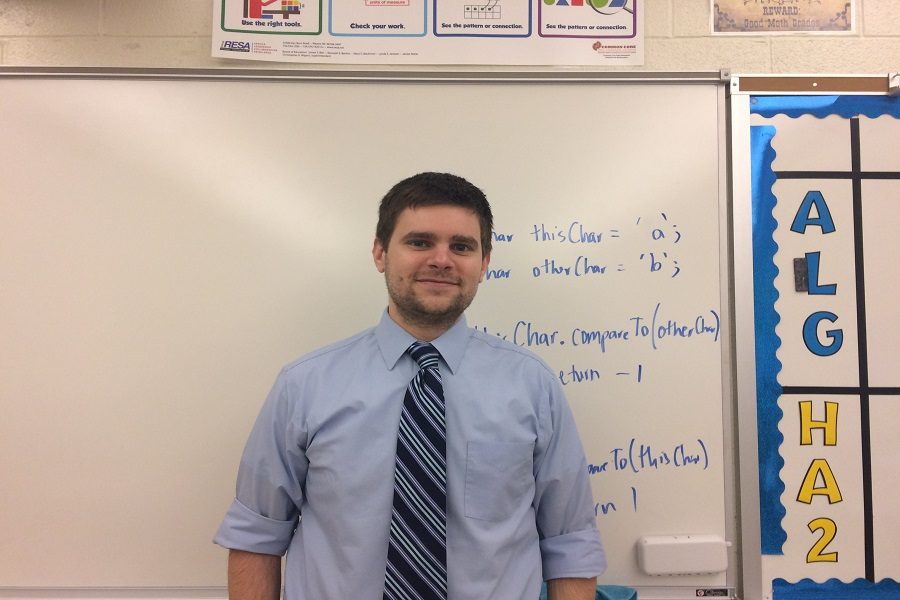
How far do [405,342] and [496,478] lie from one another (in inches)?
11.2

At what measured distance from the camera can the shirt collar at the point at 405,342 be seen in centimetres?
96

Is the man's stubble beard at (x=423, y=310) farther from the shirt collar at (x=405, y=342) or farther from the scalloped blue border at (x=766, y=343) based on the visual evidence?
the scalloped blue border at (x=766, y=343)

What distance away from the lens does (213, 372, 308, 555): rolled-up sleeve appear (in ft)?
2.97

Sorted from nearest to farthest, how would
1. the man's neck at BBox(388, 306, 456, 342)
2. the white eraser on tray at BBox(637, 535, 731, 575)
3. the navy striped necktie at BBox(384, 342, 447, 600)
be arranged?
1. the navy striped necktie at BBox(384, 342, 447, 600)
2. the man's neck at BBox(388, 306, 456, 342)
3. the white eraser on tray at BBox(637, 535, 731, 575)

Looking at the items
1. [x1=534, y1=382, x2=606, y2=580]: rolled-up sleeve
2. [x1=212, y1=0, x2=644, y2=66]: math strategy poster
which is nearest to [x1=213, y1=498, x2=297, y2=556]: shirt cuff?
[x1=534, y1=382, x2=606, y2=580]: rolled-up sleeve

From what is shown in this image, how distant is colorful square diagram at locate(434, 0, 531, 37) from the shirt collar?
0.73 m

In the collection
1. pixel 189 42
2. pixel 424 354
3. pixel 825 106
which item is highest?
pixel 189 42

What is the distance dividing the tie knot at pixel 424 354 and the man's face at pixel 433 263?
0.04m

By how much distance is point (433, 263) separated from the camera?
91cm

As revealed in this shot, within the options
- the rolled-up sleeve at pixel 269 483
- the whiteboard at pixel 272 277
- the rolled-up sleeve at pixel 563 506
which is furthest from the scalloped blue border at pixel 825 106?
the rolled-up sleeve at pixel 269 483

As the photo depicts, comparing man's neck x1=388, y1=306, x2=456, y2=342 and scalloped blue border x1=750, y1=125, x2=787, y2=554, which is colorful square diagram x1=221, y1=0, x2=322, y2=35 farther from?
scalloped blue border x1=750, y1=125, x2=787, y2=554

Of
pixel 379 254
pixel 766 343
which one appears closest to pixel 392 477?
pixel 379 254

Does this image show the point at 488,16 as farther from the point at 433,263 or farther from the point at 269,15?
the point at 433,263

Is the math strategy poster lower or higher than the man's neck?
higher
